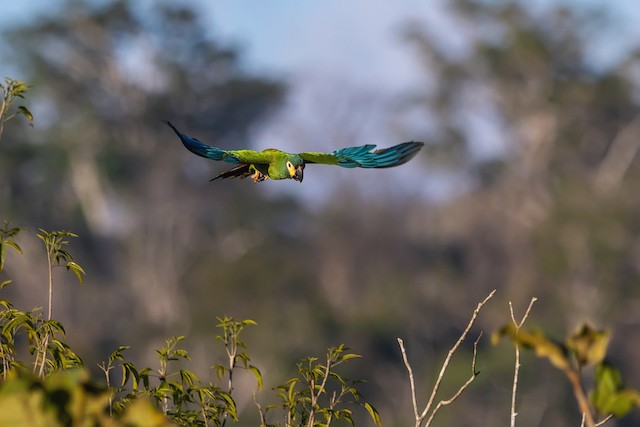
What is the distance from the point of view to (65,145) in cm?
3862

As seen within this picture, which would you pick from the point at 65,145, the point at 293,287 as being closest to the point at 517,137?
the point at 293,287

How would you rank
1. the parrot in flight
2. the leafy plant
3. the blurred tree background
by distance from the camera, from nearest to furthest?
the leafy plant < the parrot in flight < the blurred tree background

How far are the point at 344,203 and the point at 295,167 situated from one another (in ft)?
122

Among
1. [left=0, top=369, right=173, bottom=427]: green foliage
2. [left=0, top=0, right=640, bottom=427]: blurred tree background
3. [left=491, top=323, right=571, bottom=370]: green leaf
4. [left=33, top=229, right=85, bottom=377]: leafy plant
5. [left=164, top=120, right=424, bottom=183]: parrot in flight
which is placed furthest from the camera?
[left=0, top=0, right=640, bottom=427]: blurred tree background

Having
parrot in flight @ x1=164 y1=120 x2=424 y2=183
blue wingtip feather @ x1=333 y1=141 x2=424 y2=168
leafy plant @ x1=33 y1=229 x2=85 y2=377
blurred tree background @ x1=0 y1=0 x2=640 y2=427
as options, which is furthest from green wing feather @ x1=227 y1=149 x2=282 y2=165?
blurred tree background @ x1=0 y1=0 x2=640 y2=427

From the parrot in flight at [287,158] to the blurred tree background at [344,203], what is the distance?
88.5 ft

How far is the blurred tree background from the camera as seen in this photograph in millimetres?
32156

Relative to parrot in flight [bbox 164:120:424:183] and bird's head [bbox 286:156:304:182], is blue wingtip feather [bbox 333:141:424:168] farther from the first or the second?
bird's head [bbox 286:156:304:182]

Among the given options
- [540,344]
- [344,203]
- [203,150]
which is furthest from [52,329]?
[344,203]

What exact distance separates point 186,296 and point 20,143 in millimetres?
6818

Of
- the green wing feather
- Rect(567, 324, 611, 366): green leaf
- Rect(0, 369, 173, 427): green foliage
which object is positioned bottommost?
Rect(567, 324, 611, 366): green leaf

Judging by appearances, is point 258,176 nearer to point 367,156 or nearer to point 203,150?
point 203,150

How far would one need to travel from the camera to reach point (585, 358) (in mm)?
2170

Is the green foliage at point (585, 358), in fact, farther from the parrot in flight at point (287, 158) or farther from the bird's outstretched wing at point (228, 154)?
the bird's outstretched wing at point (228, 154)
